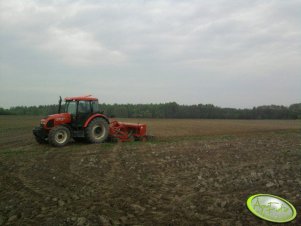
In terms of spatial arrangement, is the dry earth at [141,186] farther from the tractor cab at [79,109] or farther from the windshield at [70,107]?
the windshield at [70,107]

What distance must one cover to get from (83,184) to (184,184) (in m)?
2.27

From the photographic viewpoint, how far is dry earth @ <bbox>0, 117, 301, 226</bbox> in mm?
4918

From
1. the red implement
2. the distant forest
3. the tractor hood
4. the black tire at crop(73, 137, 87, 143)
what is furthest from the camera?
the distant forest

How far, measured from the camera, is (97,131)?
13727 millimetres

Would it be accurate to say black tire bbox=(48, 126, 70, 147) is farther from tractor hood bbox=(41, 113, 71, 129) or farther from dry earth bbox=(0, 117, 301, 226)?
dry earth bbox=(0, 117, 301, 226)

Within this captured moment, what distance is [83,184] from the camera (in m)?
6.82

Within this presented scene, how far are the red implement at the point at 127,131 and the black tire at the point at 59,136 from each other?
240 cm

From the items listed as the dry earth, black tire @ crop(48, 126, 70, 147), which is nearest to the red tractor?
black tire @ crop(48, 126, 70, 147)

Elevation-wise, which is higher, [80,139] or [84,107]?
[84,107]

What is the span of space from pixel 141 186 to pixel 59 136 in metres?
7.00

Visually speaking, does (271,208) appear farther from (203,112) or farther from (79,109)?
(203,112)

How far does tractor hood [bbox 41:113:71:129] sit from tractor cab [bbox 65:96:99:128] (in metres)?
0.26

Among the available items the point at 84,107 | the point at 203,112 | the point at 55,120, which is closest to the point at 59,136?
the point at 55,120

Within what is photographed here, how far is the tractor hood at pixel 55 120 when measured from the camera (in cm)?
1251
